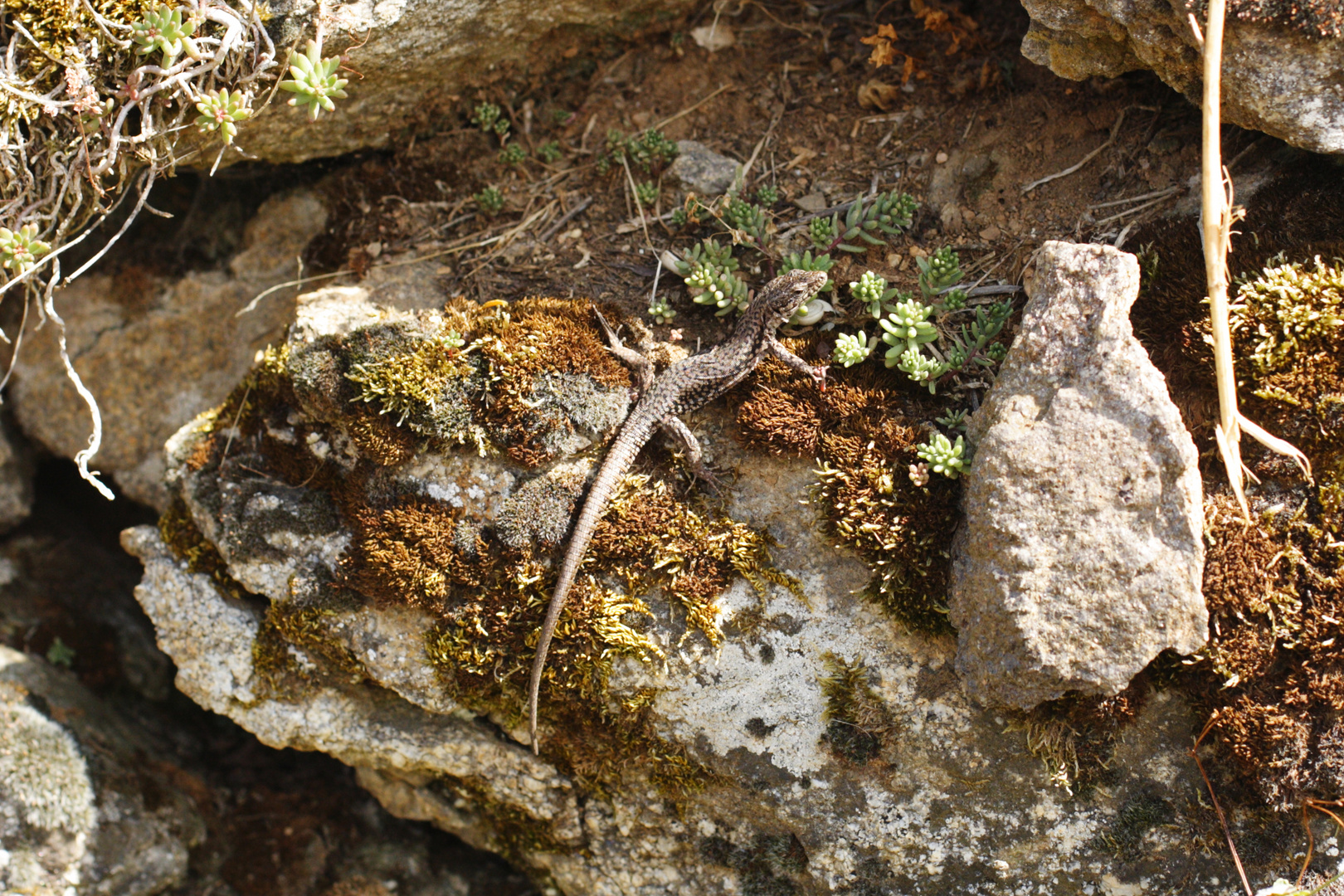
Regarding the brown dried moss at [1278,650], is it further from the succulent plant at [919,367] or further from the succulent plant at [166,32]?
the succulent plant at [166,32]

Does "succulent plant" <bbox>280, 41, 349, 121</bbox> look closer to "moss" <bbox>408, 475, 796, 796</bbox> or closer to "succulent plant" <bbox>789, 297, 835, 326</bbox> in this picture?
"moss" <bbox>408, 475, 796, 796</bbox>

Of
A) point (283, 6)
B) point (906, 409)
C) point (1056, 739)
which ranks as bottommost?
point (1056, 739)

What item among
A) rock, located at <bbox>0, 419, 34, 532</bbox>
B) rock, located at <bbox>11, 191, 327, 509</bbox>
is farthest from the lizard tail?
rock, located at <bbox>0, 419, 34, 532</bbox>

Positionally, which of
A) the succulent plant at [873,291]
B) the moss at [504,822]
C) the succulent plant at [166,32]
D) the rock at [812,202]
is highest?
the succulent plant at [166,32]

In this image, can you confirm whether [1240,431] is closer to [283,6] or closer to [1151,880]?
[1151,880]

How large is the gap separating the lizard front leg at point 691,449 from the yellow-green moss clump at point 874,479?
0.28 metres

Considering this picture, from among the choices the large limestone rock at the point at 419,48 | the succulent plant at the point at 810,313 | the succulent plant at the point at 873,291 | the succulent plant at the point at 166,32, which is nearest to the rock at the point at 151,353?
the large limestone rock at the point at 419,48

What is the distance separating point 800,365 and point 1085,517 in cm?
158

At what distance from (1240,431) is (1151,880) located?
2210 millimetres

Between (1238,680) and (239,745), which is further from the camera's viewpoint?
(239,745)

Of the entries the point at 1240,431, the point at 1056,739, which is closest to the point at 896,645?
the point at 1056,739

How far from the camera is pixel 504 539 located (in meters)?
4.77

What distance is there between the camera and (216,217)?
6672mm

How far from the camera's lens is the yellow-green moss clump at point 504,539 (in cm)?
472
